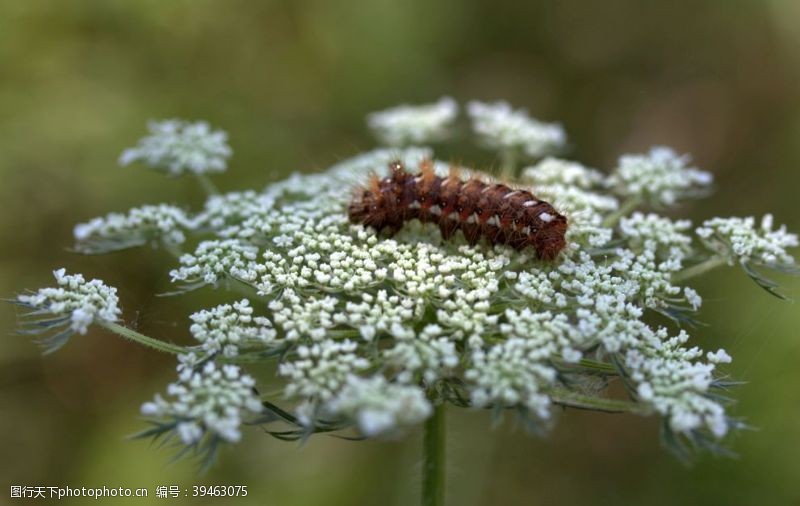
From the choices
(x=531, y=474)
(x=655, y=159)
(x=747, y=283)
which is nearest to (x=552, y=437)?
(x=531, y=474)

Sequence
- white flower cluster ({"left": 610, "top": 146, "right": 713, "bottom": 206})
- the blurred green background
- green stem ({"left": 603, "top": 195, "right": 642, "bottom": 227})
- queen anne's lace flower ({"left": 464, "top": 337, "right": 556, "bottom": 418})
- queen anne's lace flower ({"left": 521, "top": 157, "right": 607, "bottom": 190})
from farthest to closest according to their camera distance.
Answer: the blurred green background → queen anne's lace flower ({"left": 521, "top": 157, "right": 607, "bottom": 190}) → white flower cluster ({"left": 610, "top": 146, "right": 713, "bottom": 206}) → green stem ({"left": 603, "top": 195, "right": 642, "bottom": 227}) → queen anne's lace flower ({"left": 464, "top": 337, "right": 556, "bottom": 418})

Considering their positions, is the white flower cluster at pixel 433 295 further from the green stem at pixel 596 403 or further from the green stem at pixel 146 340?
the green stem at pixel 146 340

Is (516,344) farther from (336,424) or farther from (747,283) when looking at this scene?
(747,283)

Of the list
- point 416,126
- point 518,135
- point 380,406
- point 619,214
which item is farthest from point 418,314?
point 416,126

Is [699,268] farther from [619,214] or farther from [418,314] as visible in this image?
[418,314]

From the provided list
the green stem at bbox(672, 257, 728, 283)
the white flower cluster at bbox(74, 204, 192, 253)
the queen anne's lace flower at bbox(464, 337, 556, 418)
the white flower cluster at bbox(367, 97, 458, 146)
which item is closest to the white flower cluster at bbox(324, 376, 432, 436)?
the queen anne's lace flower at bbox(464, 337, 556, 418)

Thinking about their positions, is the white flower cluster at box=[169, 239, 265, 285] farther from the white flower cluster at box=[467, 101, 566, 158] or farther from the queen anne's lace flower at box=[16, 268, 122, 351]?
the white flower cluster at box=[467, 101, 566, 158]
